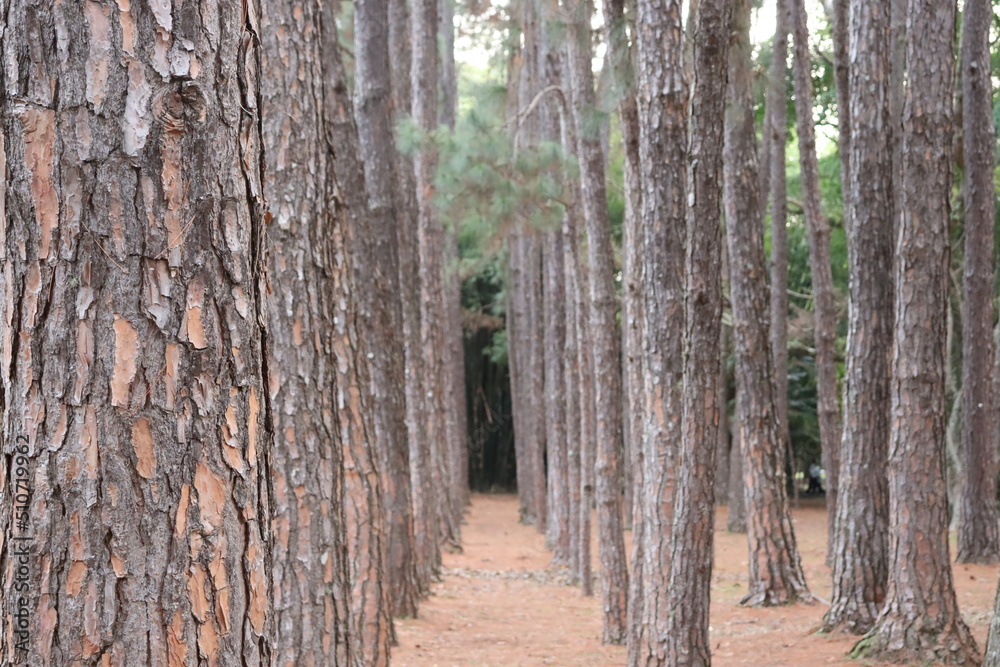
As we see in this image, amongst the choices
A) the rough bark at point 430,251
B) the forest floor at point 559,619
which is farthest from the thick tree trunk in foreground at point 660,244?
the rough bark at point 430,251

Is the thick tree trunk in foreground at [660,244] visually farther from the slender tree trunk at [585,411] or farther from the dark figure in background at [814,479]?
the dark figure in background at [814,479]

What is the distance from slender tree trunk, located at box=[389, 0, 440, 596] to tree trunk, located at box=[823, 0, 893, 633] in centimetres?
476

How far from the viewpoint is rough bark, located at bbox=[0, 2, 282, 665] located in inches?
76.0

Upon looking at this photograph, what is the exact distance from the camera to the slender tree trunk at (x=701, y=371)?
5.66 metres

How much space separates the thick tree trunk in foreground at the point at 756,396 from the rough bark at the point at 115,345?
8.04 m

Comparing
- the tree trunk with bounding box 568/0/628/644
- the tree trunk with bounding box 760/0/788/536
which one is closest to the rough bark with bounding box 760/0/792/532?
the tree trunk with bounding box 760/0/788/536

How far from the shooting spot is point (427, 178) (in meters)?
13.8

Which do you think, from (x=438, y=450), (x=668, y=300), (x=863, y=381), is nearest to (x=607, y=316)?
(x=863, y=381)

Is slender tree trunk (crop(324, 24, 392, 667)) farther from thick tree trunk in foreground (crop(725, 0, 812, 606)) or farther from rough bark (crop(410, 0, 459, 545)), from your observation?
rough bark (crop(410, 0, 459, 545))

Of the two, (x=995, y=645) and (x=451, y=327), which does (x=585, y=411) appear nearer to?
(x=995, y=645)

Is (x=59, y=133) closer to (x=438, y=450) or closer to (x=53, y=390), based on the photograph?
(x=53, y=390)

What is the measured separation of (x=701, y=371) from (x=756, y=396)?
4.25 metres

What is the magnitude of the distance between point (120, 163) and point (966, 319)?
1151 cm

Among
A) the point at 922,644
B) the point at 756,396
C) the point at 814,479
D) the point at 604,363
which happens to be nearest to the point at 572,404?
the point at 756,396
